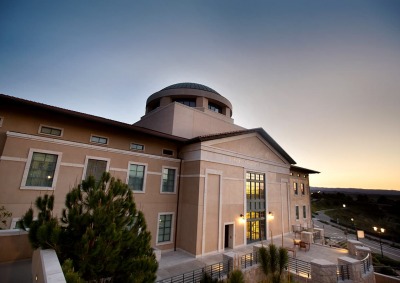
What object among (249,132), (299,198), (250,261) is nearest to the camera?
(250,261)

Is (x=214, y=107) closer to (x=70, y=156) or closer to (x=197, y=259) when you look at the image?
(x=197, y=259)

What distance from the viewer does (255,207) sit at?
1833cm

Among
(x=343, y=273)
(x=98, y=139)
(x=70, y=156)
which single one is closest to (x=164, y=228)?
(x=98, y=139)

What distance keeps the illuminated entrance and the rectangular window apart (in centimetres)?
1463

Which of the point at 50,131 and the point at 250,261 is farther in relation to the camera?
the point at 250,261

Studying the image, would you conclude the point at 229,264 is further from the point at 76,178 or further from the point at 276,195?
the point at 276,195

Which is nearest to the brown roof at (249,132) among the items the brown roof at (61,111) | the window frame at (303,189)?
the brown roof at (61,111)

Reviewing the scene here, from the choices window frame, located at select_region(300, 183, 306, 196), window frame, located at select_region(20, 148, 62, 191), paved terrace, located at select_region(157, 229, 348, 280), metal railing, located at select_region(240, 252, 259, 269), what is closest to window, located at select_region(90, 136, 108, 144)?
window frame, located at select_region(20, 148, 62, 191)

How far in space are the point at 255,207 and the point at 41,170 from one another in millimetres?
16384

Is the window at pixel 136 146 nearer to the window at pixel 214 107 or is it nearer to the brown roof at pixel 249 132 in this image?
the brown roof at pixel 249 132

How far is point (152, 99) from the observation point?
79.9 ft

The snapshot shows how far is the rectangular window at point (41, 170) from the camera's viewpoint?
10.3m

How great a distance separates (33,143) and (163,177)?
8.01 m

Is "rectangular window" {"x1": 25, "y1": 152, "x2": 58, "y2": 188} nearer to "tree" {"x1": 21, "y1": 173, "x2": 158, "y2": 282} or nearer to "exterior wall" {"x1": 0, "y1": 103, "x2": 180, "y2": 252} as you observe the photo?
"exterior wall" {"x1": 0, "y1": 103, "x2": 180, "y2": 252}
